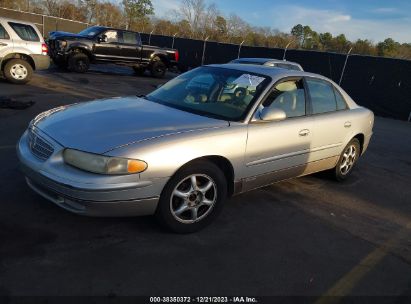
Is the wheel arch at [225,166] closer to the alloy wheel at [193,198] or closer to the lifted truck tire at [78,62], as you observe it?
the alloy wheel at [193,198]

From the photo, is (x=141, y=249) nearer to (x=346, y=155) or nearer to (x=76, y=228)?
(x=76, y=228)

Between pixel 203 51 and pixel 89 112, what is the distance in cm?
2135

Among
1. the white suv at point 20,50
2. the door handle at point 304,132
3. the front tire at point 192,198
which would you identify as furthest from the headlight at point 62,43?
the front tire at point 192,198

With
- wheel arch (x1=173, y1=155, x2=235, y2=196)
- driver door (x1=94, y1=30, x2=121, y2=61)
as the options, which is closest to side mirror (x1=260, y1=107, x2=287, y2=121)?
wheel arch (x1=173, y1=155, x2=235, y2=196)

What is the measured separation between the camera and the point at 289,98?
4.83 m

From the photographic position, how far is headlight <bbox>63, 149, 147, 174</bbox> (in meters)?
3.35

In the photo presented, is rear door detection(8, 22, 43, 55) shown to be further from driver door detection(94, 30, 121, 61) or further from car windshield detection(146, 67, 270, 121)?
car windshield detection(146, 67, 270, 121)

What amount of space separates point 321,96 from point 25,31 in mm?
9265

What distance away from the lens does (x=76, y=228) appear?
12.4 ft

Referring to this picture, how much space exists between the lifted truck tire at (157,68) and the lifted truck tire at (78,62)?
3.32 meters

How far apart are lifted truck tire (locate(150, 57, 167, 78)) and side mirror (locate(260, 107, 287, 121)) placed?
15.6m

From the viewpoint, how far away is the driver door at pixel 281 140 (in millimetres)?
4285

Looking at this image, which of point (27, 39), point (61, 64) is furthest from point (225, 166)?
point (61, 64)

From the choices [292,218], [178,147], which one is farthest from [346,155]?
[178,147]
